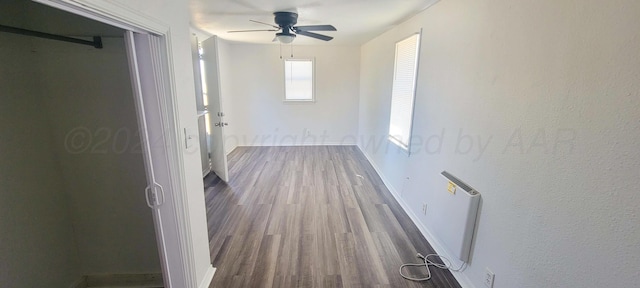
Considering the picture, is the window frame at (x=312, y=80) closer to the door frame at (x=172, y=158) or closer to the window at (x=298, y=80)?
the window at (x=298, y=80)

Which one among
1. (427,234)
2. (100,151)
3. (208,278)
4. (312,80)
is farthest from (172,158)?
(312,80)

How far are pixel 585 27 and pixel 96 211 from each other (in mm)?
2950

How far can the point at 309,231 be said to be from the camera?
2801 mm

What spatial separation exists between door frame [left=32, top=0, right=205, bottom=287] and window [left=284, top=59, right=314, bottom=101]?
15.4ft

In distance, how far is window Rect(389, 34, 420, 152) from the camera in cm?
305

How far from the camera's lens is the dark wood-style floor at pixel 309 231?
216 centimetres

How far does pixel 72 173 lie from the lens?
180 centimetres

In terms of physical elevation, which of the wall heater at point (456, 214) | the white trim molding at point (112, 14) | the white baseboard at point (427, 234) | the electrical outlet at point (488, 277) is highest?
the white trim molding at point (112, 14)

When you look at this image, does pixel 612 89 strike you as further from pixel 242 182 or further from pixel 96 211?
pixel 242 182

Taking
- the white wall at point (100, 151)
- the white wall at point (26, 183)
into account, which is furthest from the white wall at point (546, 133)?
the white wall at point (26, 183)

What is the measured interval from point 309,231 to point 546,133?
2.13m

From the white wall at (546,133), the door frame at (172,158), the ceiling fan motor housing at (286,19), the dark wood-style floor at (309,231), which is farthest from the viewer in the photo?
the ceiling fan motor housing at (286,19)

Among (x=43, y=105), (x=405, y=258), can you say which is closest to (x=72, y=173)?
(x=43, y=105)

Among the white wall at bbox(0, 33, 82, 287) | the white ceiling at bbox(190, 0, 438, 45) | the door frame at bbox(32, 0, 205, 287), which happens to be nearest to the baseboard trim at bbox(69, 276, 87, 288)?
the white wall at bbox(0, 33, 82, 287)
